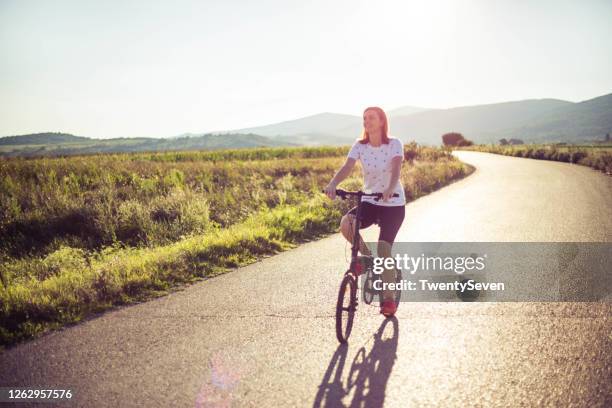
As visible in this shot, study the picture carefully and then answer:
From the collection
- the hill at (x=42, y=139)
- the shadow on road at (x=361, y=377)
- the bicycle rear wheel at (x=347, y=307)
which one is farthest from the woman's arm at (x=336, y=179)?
the hill at (x=42, y=139)

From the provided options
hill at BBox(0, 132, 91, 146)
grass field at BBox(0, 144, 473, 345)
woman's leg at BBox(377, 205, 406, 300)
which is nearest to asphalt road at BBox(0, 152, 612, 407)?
grass field at BBox(0, 144, 473, 345)

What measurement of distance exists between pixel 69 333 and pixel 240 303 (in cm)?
192

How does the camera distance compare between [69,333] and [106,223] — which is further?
[106,223]

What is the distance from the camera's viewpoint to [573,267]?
5895 mm

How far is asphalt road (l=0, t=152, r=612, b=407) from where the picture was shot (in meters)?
2.99

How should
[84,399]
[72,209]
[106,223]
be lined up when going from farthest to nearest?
1. [72,209]
2. [106,223]
3. [84,399]

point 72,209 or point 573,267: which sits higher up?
point 72,209

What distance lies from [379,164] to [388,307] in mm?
1665

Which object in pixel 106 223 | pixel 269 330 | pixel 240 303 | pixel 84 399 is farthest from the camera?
pixel 106 223

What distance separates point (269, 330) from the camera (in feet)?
13.4

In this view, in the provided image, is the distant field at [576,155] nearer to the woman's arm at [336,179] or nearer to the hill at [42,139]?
the woman's arm at [336,179]

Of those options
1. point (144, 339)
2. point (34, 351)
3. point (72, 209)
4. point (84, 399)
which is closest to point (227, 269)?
point (144, 339)

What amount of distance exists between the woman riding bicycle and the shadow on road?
0.89 meters

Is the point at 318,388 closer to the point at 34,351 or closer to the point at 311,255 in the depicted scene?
the point at 34,351
